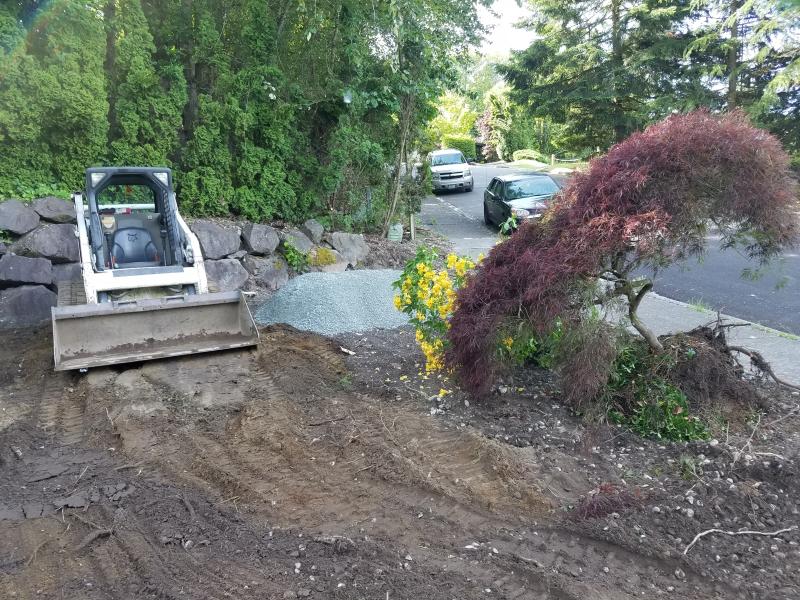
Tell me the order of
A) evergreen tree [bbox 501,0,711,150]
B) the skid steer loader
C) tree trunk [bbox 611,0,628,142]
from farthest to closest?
tree trunk [bbox 611,0,628,142]
evergreen tree [bbox 501,0,711,150]
the skid steer loader

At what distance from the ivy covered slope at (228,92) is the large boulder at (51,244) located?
2.74 ft

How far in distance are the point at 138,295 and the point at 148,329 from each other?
0.66 meters

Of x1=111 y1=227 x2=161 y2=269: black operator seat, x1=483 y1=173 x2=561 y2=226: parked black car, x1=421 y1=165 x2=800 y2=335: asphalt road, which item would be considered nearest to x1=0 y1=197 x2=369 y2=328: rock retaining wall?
x1=111 y1=227 x2=161 y2=269: black operator seat

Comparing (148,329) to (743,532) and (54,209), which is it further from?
(743,532)

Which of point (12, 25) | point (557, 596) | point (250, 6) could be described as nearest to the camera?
point (557, 596)

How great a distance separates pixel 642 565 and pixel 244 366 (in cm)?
503

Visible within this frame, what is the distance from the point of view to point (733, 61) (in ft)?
64.6

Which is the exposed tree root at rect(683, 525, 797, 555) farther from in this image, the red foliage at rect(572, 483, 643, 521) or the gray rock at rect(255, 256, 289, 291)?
the gray rock at rect(255, 256, 289, 291)

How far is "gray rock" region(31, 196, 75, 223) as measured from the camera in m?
9.74

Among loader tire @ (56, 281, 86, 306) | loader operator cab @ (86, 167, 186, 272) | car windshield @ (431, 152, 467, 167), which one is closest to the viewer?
loader tire @ (56, 281, 86, 306)

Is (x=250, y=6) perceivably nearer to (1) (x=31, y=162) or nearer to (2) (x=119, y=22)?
(2) (x=119, y=22)

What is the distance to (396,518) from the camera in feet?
13.7

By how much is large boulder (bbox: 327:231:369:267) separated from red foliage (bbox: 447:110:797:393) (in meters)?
7.73

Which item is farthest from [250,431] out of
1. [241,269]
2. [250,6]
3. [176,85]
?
[250,6]
